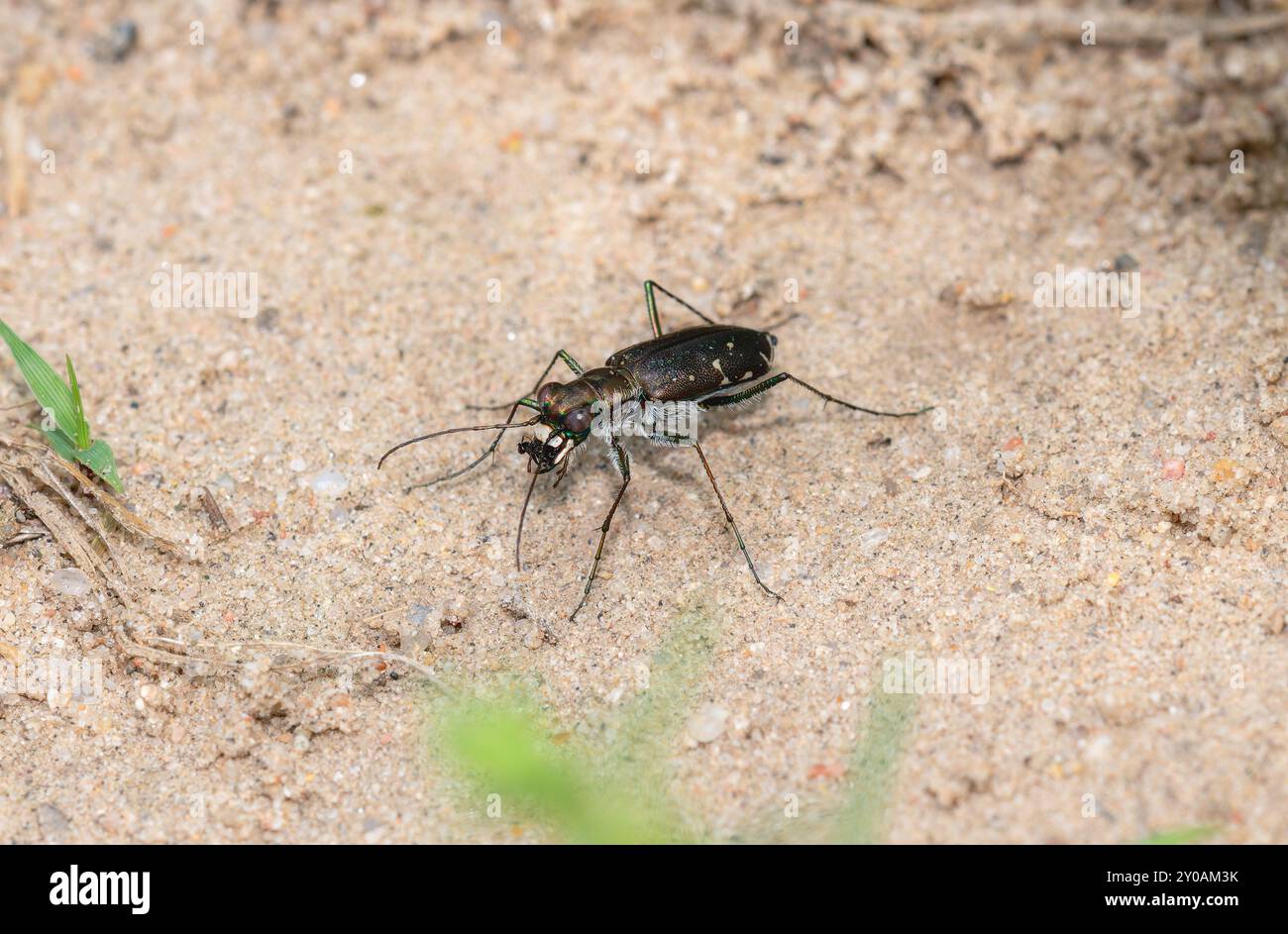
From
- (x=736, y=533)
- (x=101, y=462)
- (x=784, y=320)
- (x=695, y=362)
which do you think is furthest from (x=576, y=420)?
(x=101, y=462)

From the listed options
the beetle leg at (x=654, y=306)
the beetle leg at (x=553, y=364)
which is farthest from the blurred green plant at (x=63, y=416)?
the beetle leg at (x=654, y=306)

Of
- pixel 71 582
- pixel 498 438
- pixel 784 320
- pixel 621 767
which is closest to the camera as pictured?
pixel 621 767

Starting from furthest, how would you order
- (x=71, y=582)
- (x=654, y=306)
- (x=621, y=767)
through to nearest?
1. (x=654, y=306)
2. (x=71, y=582)
3. (x=621, y=767)

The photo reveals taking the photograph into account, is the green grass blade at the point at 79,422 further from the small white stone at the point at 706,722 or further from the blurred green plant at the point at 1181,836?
the blurred green plant at the point at 1181,836

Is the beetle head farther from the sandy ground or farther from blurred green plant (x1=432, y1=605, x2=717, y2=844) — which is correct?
blurred green plant (x1=432, y1=605, x2=717, y2=844)

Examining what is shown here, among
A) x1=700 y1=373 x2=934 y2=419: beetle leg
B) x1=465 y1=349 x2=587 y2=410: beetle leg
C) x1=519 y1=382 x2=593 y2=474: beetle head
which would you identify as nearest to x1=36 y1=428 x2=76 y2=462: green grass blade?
x1=465 y1=349 x2=587 y2=410: beetle leg

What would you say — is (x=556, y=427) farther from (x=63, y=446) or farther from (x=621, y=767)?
Answer: (x=63, y=446)

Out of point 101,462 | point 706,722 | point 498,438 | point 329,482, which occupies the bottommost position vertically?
point 706,722
